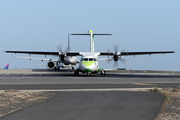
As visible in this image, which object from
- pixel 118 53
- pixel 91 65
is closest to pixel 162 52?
pixel 118 53

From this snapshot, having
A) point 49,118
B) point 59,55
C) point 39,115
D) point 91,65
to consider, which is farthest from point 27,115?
point 59,55

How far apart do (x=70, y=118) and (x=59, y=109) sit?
6.51 feet

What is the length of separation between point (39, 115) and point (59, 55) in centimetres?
3922

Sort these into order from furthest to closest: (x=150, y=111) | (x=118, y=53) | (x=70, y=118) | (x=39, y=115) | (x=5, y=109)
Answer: (x=118, y=53) → (x=5, y=109) → (x=150, y=111) → (x=39, y=115) → (x=70, y=118)

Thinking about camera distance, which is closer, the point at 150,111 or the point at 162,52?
the point at 150,111

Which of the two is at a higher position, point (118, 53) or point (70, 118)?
point (118, 53)

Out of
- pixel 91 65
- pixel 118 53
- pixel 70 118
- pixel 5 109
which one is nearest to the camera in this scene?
pixel 70 118

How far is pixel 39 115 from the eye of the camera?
919 centimetres

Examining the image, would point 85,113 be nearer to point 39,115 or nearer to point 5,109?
point 39,115

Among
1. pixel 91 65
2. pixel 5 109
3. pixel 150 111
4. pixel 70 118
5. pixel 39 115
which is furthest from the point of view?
pixel 91 65

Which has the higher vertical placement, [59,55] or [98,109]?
[59,55]

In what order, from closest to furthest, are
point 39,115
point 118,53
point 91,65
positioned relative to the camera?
1. point 39,115
2. point 91,65
3. point 118,53

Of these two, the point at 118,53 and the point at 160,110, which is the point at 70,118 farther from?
the point at 118,53

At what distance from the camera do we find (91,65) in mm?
40219
